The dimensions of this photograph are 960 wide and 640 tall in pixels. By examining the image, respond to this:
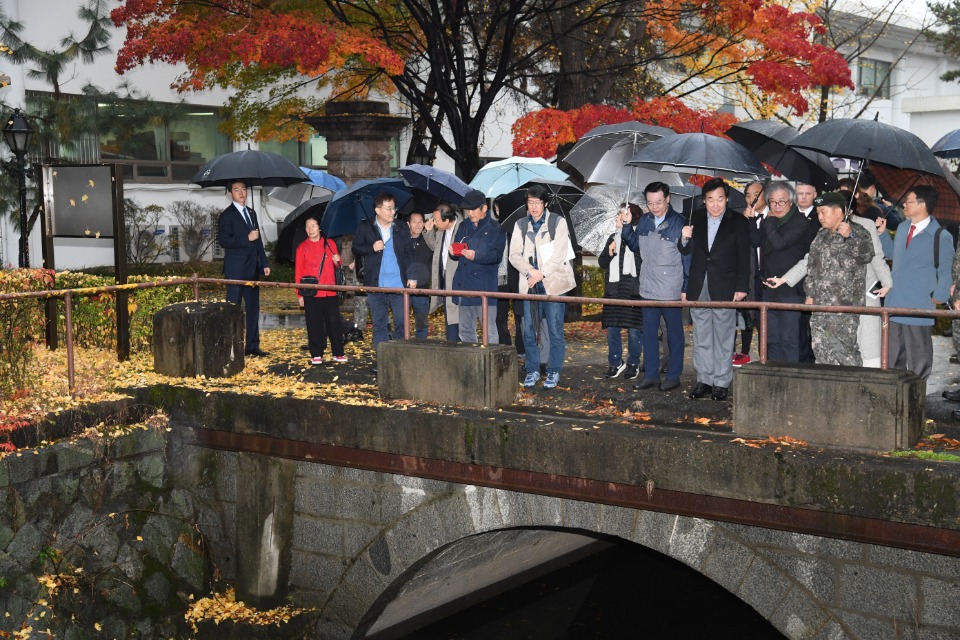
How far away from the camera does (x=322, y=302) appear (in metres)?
11.3

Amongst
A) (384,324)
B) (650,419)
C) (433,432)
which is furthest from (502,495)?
(384,324)

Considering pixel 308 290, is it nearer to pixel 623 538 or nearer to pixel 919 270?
pixel 623 538

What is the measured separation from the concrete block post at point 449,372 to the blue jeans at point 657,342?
4.20 ft

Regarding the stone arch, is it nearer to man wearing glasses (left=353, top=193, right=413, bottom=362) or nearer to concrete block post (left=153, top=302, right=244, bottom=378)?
man wearing glasses (left=353, top=193, right=413, bottom=362)

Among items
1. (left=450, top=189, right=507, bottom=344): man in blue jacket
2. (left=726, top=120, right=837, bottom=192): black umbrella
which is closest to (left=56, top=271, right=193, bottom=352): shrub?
(left=450, top=189, right=507, bottom=344): man in blue jacket

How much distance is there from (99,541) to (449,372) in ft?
11.6

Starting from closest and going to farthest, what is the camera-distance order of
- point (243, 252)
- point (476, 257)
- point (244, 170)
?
point (476, 257), point (243, 252), point (244, 170)

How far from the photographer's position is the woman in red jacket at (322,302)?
1135 centimetres

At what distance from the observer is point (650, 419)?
838cm

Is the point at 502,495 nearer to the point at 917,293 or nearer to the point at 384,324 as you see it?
the point at 384,324

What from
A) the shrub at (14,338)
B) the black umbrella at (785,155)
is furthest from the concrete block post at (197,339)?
the black umbrella at (785,155)

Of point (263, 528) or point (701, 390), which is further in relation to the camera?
point (263, 528)

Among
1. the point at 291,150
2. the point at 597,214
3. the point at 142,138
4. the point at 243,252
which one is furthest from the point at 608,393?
the point at 291,150

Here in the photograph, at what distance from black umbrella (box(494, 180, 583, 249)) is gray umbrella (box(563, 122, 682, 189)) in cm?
24
